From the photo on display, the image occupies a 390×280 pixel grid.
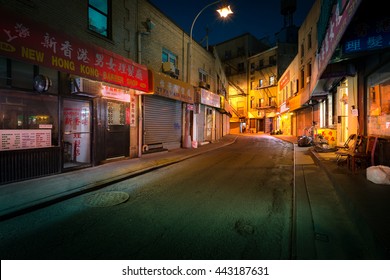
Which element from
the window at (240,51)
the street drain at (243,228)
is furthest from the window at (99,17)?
the window at (240,51)

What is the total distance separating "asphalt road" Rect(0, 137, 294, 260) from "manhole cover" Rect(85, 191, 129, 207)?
0.03 m

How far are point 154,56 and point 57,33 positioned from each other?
22.7ft

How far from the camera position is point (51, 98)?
24.6ft

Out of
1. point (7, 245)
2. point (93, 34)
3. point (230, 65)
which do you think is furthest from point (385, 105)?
point (230, 65)

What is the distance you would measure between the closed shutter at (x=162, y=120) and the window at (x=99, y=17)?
4008mm

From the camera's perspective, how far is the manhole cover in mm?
5195

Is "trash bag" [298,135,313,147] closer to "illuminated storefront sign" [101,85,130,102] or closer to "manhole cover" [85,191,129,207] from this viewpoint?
"illuminated storefront sign" [101,85,130,102]

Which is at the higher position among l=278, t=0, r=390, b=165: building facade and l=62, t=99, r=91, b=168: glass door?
l=278, t=0, r=390, b=165: building facade

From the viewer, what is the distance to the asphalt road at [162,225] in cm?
314

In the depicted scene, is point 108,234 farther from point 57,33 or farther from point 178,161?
point 178,161

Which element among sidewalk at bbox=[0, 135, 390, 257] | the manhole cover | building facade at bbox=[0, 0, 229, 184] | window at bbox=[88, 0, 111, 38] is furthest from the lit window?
the manhole cover

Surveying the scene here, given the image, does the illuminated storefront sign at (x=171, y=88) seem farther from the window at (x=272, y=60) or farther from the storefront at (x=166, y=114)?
the window at (x=272, y=60)

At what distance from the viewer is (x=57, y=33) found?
22.2 ft

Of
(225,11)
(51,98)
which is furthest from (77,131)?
(225,11)
